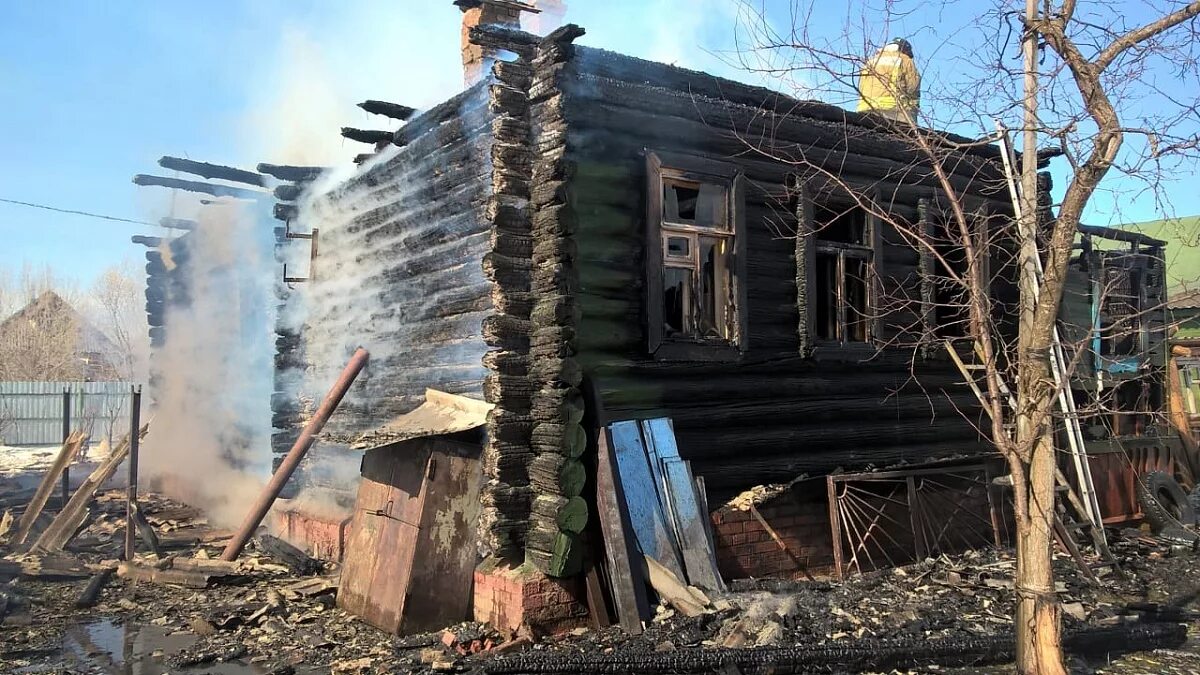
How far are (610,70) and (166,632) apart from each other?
19.5 feet

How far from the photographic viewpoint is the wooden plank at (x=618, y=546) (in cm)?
648

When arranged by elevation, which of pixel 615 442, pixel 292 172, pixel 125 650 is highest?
pixel 292 172

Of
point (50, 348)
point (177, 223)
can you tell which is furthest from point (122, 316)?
point (177, 223)

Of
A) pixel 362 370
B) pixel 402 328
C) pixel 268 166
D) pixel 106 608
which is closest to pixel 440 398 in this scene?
pixel 402 328

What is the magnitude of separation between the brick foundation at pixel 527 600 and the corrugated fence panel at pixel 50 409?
82.0ft

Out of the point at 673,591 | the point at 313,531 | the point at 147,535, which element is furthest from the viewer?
the point at 147,535

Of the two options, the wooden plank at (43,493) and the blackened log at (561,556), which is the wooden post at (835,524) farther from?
the wooden plank at (43,493)

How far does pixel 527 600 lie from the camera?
6.40 m

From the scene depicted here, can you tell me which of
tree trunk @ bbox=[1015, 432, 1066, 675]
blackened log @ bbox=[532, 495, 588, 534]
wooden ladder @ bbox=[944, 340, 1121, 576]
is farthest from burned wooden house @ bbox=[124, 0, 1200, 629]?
tree trunk @ bbox=[1015, 432, 1066, 675]

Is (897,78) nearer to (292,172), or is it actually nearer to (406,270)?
(406,270)

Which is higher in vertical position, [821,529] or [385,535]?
[385,535]

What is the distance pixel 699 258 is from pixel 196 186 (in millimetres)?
10178

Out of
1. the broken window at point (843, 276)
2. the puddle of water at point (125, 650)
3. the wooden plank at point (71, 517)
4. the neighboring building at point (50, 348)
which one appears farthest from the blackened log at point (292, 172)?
the neighboring building at point (50, 348)

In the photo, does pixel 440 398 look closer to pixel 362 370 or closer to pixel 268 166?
pixel 362 370
